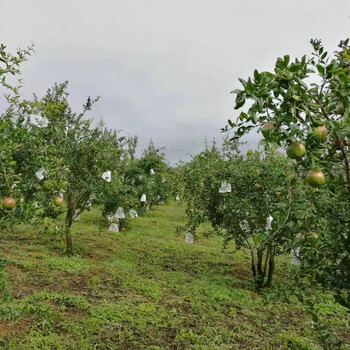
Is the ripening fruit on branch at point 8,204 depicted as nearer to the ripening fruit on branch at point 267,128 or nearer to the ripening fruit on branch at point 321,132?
the ripening fruit on branch at point 267,128

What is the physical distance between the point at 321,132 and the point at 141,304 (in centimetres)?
388

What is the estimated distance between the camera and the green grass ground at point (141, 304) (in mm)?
3525

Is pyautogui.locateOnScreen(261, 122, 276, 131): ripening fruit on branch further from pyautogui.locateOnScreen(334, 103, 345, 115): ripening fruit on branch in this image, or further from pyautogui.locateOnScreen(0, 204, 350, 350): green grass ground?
pyautogui.locateOnScreen(0, 204, 350, 350): green grass ground

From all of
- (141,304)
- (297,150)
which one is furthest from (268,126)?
(141,304)

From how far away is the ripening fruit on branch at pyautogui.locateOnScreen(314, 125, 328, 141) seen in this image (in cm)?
117

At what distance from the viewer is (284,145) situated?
1.37 metres

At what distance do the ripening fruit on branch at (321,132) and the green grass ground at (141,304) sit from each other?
39.8 inches

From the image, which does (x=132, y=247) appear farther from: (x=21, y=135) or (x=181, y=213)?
(x=181, y=213)

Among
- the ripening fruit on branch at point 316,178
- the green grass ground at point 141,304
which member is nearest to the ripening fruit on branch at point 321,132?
the ripening fruit on branch at point 316,178

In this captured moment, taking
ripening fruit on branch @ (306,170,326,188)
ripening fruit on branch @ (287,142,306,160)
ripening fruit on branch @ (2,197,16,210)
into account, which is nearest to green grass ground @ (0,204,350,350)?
ripening fruit on branch @ (2,197,16,210)

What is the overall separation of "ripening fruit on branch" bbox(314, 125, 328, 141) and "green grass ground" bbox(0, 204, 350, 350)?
1010 millimetres

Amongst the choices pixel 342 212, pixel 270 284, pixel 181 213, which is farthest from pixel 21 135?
pixel 181 213

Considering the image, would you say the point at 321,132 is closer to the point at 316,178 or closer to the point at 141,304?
the point at 316,178

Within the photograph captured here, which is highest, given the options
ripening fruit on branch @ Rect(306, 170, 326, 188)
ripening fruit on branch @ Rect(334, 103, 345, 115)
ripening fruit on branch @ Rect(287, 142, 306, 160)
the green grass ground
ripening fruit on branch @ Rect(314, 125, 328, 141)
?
ripening fruit on branch @ Rect(334, 103, 345, 115)
